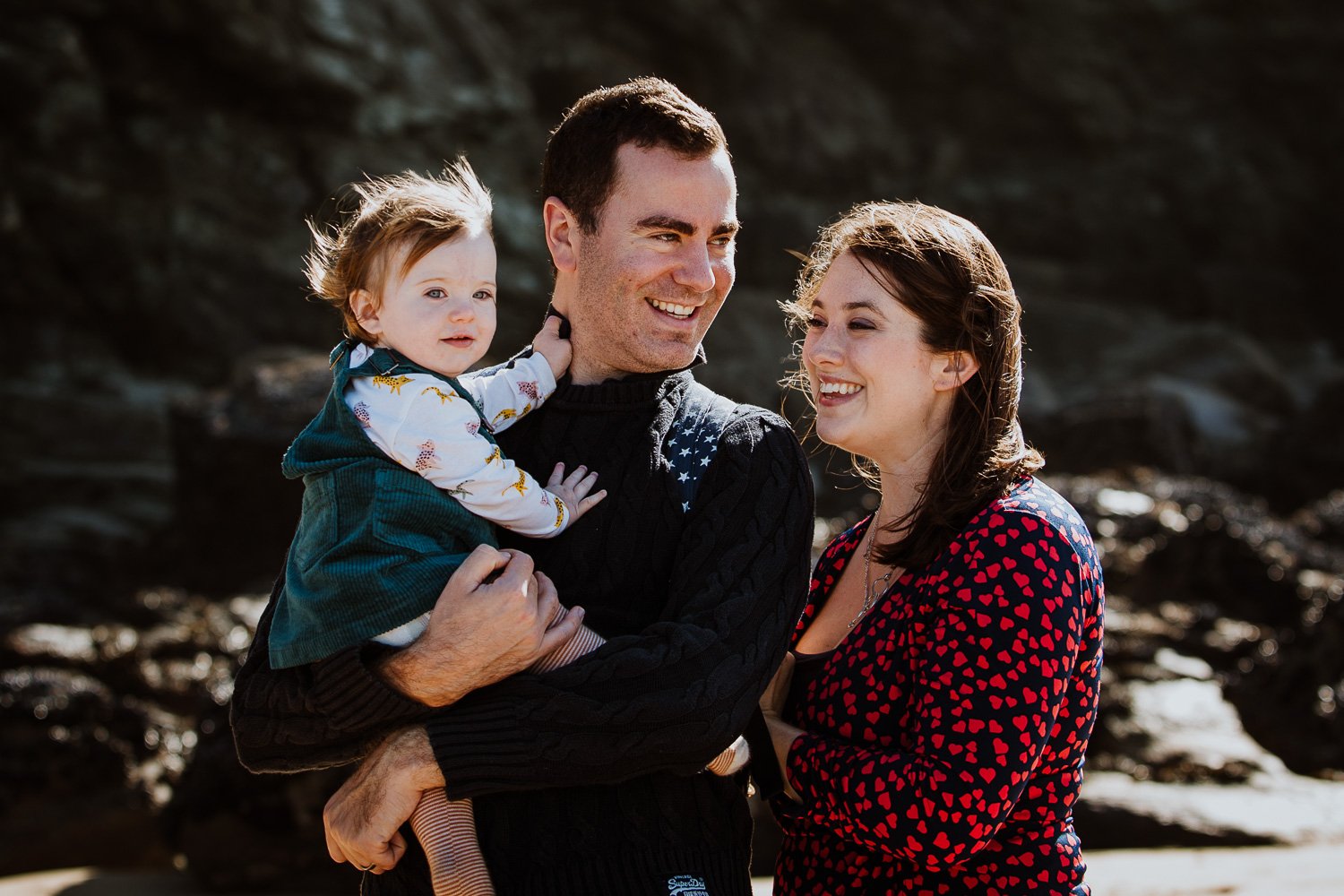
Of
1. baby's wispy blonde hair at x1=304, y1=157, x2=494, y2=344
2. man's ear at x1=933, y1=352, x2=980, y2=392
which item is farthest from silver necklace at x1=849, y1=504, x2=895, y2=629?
baby's wispy blonde hair at x1=304, y1=157, x2=494, y2=344

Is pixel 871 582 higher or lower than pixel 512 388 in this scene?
lower

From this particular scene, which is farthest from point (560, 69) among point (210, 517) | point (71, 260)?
point (210, 517)

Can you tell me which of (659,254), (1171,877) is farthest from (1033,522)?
(1171,877)

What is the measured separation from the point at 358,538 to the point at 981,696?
3.67ft

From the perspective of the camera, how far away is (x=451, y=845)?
2.45 m

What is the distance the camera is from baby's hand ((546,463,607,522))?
2703 millimetres

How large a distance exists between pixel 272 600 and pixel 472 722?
61 centimetres

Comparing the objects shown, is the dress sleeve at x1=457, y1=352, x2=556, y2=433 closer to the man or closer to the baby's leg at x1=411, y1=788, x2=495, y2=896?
the man

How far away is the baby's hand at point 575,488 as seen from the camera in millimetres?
2703

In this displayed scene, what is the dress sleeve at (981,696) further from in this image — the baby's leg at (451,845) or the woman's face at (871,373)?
the baby's leg at (451,845)

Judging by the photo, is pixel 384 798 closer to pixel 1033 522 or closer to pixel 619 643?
pixel 619 643

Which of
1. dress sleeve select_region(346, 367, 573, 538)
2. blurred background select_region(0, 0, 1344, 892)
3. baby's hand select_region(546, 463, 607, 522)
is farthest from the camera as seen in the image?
blurred background select_region(0, 0, 1344, 892)

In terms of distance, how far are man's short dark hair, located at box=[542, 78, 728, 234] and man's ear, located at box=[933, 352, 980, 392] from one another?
644mm

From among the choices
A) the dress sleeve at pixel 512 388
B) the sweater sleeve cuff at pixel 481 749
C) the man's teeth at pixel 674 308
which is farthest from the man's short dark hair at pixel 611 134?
A: the sweater sleeve cuff at pixel 481 749
